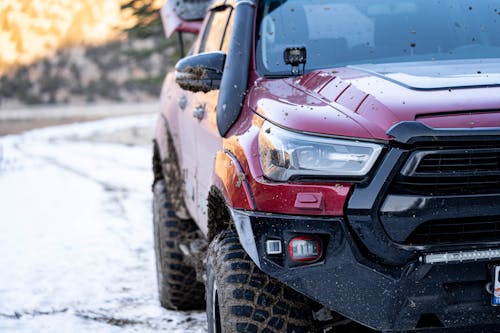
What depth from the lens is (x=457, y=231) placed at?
3.21m

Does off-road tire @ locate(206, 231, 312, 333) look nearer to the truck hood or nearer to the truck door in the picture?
the truck hood

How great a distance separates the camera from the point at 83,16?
5453cm

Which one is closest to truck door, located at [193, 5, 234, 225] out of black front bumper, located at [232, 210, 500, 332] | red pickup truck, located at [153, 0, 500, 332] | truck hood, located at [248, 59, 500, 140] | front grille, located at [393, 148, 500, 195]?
red pickup truck, located at [153, 0, 500, 332]

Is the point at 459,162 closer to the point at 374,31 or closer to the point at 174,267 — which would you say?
the point at 374,31

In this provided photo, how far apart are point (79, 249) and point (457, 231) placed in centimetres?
527

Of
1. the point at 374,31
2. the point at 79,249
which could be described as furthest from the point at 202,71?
the point at 79,249

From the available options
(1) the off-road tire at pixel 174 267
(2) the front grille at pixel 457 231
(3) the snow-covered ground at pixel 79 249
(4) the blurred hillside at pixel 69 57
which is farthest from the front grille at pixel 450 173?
(4) the blurred hillside at pixel 69 57

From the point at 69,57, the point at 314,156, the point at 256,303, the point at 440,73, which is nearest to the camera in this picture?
the point at 314,156

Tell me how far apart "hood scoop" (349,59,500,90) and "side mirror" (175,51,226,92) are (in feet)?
2.11

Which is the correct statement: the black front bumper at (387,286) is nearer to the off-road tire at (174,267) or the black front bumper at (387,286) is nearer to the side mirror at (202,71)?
the side mirror at (202,71)

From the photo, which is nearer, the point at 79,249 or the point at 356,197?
the point at 356,197

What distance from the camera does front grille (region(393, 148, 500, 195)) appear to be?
124 inches

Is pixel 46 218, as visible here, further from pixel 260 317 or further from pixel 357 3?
pixel 260 317

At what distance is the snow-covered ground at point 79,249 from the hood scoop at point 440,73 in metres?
2.19
